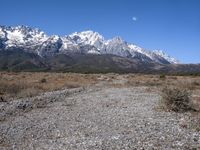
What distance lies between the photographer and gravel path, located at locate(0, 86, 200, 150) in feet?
59.2

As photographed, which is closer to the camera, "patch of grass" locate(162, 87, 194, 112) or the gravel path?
the gravel path

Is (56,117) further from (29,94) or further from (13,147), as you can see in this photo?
(29,94)

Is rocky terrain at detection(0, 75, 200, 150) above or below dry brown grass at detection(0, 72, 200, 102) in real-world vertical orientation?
below

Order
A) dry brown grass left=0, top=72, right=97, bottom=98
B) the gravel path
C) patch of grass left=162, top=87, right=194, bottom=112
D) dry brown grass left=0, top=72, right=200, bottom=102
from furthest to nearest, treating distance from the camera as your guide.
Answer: dry brown grass left=0, top=72, right=200, bottom=102 < dry brown grass left=0, top=72, right=97, bottom=98 < patch of grass left=162, top=87, right=194, bottom=112 < the gravel path

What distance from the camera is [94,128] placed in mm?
22344

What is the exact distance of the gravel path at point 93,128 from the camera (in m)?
18.0

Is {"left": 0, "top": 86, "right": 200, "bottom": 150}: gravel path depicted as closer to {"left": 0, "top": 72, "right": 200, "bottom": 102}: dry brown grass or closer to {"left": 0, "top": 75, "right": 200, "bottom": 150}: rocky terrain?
{"left": 0, "top": 75, "right": 200, "bottom": 150}: rocky terrain

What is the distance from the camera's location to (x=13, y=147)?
58.8 feet

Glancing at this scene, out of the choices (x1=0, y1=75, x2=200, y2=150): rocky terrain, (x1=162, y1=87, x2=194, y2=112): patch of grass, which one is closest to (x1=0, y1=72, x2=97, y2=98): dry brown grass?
(x1=0, y1=75, x2=200, y2=150): rocky terrain

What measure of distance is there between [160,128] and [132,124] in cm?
218

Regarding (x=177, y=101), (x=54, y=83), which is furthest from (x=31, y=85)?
(x=177, y=101)

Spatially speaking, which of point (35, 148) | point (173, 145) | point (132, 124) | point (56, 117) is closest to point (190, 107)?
point (132, 124)

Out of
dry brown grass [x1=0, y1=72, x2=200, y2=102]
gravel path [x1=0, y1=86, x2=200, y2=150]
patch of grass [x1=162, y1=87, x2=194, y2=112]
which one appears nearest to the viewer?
gravel path [x1=0, y1=86, x2=200, y2=150]

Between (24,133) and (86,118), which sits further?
(86,118)
